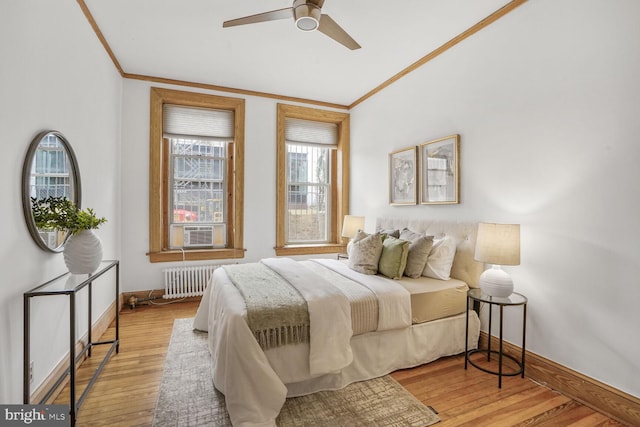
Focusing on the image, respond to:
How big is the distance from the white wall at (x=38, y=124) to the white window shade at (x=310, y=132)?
2.47 meters

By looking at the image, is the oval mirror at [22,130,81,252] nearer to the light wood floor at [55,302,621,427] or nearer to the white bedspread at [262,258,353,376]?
the light wood floor at [55,302,621,427]

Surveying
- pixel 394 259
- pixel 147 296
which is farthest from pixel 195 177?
pixel 394 259

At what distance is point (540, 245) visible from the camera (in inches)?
91.8

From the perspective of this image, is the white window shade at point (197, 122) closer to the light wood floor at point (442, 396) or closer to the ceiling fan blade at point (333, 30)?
the ceiling fan blade at point (333, 30)

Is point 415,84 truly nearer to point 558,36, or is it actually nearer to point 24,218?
point 558,36

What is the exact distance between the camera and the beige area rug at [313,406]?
→ 1813mm

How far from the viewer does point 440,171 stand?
3246mm

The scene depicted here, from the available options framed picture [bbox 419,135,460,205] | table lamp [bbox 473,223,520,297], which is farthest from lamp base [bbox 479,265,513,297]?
framed picture [bbox 419,135,460,205]

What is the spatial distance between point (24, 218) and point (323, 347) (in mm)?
1915

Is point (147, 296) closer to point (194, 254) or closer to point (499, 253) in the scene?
point (194, 254)

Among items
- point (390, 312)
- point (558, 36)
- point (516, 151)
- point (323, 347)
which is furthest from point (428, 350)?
point (558, 36)

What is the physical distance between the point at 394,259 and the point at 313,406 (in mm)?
1340

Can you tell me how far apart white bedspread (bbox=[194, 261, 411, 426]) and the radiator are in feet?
6.16

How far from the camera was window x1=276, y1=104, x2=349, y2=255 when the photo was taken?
15.3 feet
